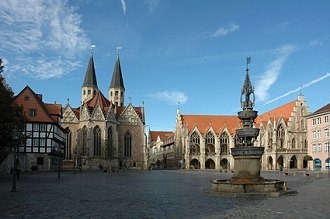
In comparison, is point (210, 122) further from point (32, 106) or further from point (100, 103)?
point (32, 106)

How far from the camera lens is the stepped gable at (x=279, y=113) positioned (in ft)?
328

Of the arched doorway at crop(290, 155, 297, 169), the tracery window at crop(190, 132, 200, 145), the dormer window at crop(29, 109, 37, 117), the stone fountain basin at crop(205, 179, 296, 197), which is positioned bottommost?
the arched doorway at crop(290, 155, 297, 169)

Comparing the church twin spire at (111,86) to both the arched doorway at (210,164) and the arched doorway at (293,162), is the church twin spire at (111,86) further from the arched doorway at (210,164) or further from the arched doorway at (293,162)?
the arched doorway at (293,162)

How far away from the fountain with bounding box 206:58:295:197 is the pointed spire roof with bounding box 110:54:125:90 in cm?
9464

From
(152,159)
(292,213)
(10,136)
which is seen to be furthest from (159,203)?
(152,159)

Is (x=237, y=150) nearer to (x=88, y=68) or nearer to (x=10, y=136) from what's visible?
(x=10, y=136)

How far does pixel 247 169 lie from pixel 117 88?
322ft

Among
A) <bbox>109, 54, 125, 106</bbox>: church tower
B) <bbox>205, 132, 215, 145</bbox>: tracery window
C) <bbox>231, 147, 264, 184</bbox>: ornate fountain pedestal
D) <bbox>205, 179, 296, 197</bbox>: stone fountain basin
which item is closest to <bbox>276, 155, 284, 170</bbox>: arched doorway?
<bbox>205, 132, 215, 145</bbox>: tracery window

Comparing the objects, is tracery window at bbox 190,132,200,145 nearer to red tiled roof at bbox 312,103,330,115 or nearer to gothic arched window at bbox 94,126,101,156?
gothic arched window at bbox 94,126,101,156

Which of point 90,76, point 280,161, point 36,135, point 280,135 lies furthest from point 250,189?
point 90,76

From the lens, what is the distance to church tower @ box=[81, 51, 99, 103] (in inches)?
4587

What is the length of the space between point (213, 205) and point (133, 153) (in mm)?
84609

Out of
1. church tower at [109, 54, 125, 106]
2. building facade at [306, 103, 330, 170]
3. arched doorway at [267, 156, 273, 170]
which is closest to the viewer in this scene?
building facade at [306, 103, 330, 170]

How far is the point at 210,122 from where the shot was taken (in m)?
114
